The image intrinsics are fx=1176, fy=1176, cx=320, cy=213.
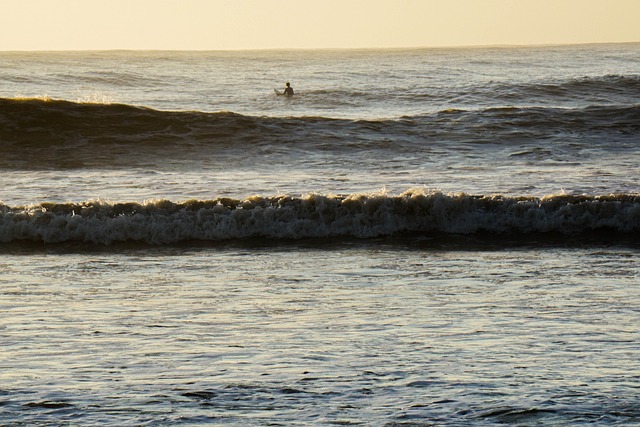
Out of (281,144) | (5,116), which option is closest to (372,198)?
(281,144)

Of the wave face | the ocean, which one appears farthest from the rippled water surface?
the wave face

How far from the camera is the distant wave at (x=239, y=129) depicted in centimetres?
2470

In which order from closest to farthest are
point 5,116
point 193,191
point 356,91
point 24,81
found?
point 193,191, point 5,116, point 356,91, point 24,81

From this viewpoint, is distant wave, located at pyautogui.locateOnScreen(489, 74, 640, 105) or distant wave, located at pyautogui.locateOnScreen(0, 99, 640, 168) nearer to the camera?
distant wave, located at pyautogui.locateOnScreen(0, 99, 640, 168)

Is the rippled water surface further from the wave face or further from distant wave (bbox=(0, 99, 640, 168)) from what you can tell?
distant wave (bbox=(0, 99, 640, 168))

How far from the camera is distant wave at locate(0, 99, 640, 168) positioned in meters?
24.7

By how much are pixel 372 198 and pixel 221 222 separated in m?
2.02

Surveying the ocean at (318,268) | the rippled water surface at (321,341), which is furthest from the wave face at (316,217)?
the rippled water surface at (321,341)

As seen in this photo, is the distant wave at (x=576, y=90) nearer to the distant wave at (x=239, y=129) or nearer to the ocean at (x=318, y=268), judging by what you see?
the ocean at (x=318, y=268)

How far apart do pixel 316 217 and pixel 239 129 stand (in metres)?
12.2

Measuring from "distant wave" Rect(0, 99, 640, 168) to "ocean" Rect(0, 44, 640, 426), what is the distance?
0.10 metres

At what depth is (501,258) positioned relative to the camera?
41.0 ft

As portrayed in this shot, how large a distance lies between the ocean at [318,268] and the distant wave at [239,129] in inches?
3.9

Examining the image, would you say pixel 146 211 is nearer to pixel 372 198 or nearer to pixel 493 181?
pixel 372 198
